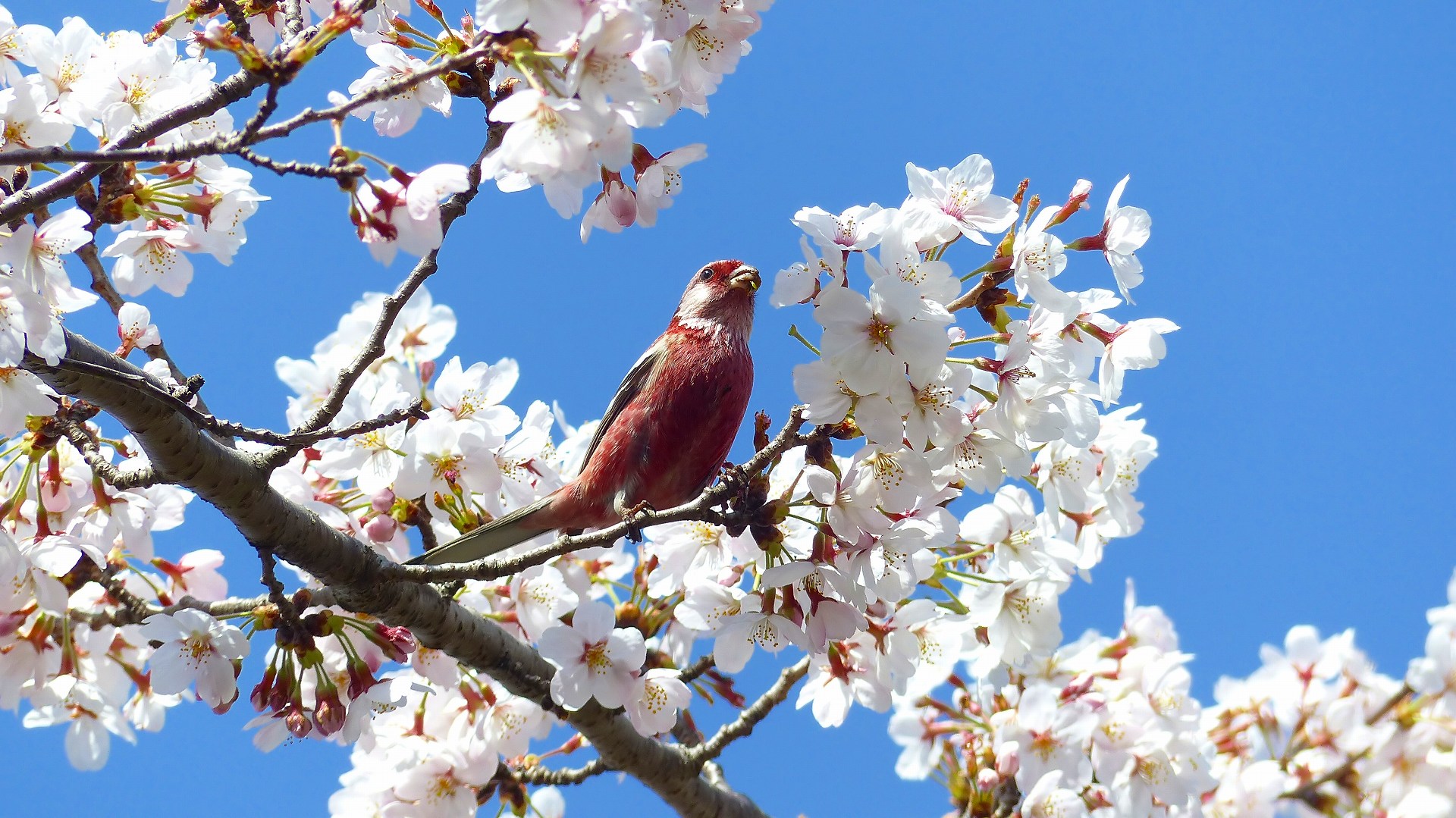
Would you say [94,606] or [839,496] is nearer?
[839,496]

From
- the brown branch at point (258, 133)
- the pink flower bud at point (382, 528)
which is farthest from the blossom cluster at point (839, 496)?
the brown branch at point (258, 133)

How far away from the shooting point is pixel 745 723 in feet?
13.5

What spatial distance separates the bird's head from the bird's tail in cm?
95

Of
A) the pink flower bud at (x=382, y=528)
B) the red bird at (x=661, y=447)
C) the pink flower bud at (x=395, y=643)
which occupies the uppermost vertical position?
the red bird at (x=661, y=447)

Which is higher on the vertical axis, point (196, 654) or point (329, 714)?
point (196, 654)

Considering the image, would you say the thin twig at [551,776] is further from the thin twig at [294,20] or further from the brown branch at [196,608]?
the thin twig at [294,20]

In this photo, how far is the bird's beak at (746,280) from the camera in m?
4.05

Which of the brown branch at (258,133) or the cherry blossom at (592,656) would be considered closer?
the brown branch at (258,133)

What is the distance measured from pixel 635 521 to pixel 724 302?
1602 mm

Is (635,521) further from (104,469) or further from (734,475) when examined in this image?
(104,469)

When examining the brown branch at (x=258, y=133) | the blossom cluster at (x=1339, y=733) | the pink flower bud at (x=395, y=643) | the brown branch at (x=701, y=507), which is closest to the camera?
the brown branch at (x=258, y=133)

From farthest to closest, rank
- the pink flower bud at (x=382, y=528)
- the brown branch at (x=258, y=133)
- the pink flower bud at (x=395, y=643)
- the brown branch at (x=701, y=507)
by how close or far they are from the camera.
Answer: the pink flower bud at (x=382, y=528)
the pink flower bud at (x=395, y=643)
the brown branch at (x=701, y=507)
the brown branch at (x=258, y=133)

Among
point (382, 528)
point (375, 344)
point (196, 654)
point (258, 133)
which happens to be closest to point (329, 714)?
point (196, 654)

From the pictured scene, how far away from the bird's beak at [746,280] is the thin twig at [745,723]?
1485 millimetres
